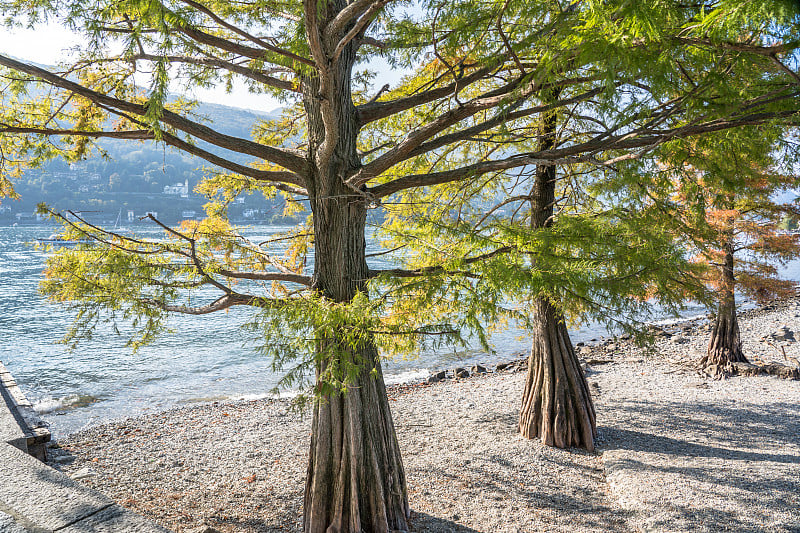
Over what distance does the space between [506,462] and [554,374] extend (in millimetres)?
1410

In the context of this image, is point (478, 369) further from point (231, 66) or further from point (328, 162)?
point (231, 66)

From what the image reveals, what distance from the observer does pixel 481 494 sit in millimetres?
5773

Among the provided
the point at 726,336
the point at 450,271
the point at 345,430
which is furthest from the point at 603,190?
the point at 726,336

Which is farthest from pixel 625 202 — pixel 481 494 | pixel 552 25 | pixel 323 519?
pixel 323 519

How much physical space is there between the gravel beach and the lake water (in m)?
1.74

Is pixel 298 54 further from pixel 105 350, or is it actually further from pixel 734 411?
pixel 105 350

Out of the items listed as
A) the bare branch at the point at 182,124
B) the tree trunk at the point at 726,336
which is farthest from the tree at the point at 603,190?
the tree trunk at the point at 726,336

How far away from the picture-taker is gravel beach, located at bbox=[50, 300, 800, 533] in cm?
511

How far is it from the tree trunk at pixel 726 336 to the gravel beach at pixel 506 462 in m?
0.57

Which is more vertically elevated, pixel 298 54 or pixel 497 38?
pixel 497 38

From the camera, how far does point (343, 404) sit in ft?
14.8

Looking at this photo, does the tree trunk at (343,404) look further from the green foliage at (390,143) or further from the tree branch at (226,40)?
the tree branch at (226,40)

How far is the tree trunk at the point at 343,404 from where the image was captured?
4.47 meters

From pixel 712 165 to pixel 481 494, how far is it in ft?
14.2
